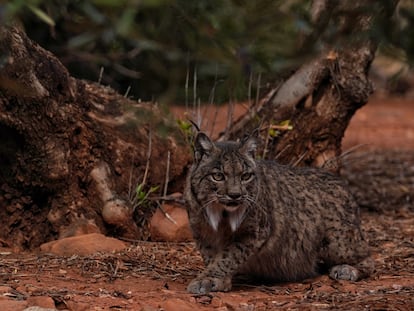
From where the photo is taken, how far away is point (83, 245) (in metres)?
7.07

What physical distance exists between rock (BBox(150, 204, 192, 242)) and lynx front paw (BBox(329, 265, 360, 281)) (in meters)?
1.65

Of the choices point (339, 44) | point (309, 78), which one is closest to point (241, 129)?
point (309, 78)

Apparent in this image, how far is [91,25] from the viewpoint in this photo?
276 cm

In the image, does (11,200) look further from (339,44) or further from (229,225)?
(339,44)

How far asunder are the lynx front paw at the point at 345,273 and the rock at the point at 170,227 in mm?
1649

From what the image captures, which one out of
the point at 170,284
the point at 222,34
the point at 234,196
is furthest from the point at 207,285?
the point at 222,34

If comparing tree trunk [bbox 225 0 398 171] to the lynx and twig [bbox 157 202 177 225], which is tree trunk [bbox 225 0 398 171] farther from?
the lynx

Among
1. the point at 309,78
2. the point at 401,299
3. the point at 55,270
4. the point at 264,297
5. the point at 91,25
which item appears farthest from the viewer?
the point at 309,78

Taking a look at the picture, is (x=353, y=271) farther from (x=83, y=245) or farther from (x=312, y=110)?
(x=312, y=110)

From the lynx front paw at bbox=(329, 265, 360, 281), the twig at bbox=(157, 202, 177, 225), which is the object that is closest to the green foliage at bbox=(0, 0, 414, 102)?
the lynx front paw at bbox=(329, 265, 360, 281)

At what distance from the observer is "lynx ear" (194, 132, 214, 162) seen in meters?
6.30

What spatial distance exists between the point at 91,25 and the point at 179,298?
3.22 m

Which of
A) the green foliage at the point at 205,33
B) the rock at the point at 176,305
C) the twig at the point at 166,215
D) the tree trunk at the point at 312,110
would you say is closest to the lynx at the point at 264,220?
the rock at the point at 176,305

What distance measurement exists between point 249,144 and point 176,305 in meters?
1.42
